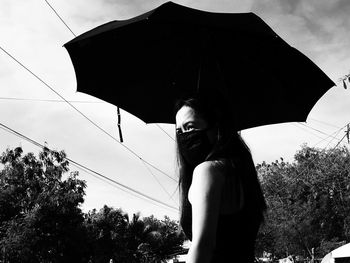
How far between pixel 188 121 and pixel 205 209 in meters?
0.45

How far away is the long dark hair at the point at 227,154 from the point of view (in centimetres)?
154

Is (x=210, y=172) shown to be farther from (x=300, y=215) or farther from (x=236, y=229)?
(x=300, y=215)

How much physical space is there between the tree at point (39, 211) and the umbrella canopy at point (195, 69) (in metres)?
21.5

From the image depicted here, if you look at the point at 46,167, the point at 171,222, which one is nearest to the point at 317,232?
the point at 46,167

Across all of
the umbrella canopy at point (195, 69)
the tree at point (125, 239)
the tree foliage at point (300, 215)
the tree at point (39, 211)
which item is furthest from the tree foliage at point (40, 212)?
the umbrella canopy at point (195, 69)

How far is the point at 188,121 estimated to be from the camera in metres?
1.65

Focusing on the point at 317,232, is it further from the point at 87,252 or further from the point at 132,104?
the point at 132,104

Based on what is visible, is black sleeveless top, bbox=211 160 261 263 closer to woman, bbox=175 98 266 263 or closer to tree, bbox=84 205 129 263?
woman, bbox=175 98 266 263

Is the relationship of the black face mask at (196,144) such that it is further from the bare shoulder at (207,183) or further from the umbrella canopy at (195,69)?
the umbrella canopy at (195,69)

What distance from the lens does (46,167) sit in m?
26.6

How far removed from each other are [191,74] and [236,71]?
321 millimetres

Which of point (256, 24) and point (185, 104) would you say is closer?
point (185, 104)

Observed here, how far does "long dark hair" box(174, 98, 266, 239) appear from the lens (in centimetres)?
154

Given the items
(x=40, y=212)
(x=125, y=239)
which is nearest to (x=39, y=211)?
(x=40, y=212)
